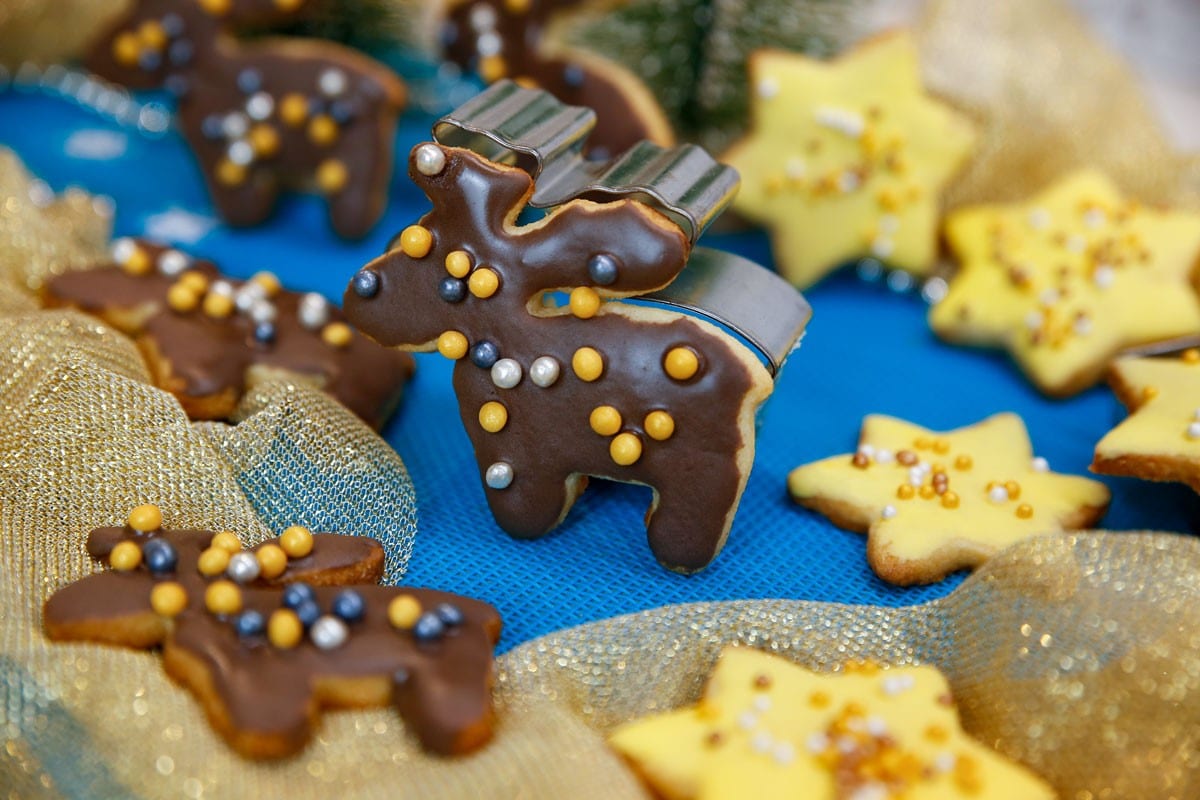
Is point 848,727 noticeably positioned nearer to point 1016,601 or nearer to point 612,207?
point 1016,601

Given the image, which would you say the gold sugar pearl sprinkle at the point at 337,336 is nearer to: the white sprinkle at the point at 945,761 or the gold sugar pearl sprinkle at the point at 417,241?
→ the gold sugar pearl sprinkle at the point at 417,241

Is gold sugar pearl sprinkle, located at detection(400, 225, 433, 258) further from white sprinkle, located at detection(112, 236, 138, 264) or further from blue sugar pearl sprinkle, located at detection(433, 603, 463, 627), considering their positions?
white sprinkle, located at detection(112, 236, 138, 264)

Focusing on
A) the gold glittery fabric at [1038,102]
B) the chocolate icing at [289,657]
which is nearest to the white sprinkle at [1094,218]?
the gold glittery fabric at [1038,102]

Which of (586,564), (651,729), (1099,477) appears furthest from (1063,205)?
(651,729)

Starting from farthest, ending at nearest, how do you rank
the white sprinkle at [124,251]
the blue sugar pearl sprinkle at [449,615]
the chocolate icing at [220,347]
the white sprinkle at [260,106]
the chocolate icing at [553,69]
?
the white sprinkle at [260,106]
the chocolate icing at [553,69]
the white sprinkle at [124,251]
the chocolate icing at [220,347]
the blue sugar pearl sprinkle at [449,615]

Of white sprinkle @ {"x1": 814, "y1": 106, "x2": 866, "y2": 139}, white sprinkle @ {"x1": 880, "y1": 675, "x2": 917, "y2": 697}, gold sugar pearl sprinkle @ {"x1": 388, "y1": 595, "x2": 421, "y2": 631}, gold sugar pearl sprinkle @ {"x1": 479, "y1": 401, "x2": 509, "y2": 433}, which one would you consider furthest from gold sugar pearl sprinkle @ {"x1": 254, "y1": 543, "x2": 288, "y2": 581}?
white sprinkle @ {"x1": 814, "y1": 106, "x2": 866, "y2": 139}

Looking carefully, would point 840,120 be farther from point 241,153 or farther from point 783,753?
point 783,753
